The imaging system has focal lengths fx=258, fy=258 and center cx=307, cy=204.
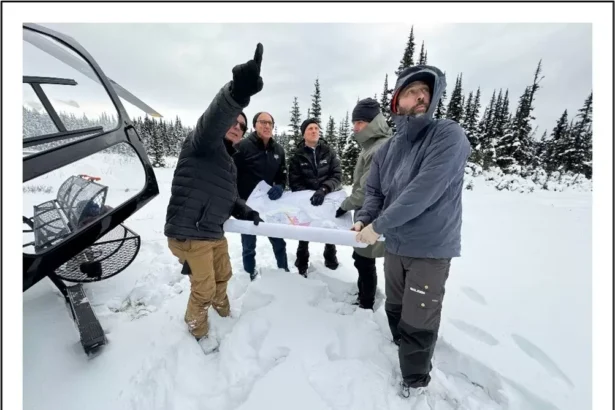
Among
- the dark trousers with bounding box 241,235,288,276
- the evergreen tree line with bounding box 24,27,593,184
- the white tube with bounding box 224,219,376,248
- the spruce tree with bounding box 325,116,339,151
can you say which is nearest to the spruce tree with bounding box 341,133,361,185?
the evergreen tree line with bounding box 24,27,593,184

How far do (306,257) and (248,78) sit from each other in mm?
2591

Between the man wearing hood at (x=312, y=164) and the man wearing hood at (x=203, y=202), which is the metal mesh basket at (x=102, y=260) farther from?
the man wearing hood at (x=312, y=164)

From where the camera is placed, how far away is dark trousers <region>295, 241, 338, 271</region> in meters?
3.62

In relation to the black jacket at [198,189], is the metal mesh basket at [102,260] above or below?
below

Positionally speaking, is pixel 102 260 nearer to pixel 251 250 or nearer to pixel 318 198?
pixel 251 250

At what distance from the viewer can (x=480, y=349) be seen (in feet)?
7.32

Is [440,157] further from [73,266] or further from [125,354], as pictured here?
[73,266]

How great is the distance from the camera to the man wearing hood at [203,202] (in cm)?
183

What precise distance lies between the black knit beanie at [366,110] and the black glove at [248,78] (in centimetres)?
120

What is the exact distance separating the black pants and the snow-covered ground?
5.5 inches

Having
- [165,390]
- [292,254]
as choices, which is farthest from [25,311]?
[292,254]

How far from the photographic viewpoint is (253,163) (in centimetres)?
312

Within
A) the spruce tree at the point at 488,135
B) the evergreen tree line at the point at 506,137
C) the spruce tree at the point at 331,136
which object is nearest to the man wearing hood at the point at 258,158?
the evergreen tree line at the point at 506,137

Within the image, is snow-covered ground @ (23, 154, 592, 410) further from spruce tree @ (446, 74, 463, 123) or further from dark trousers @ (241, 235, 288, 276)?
spruce tree @ (446, 74, 463, 123)
